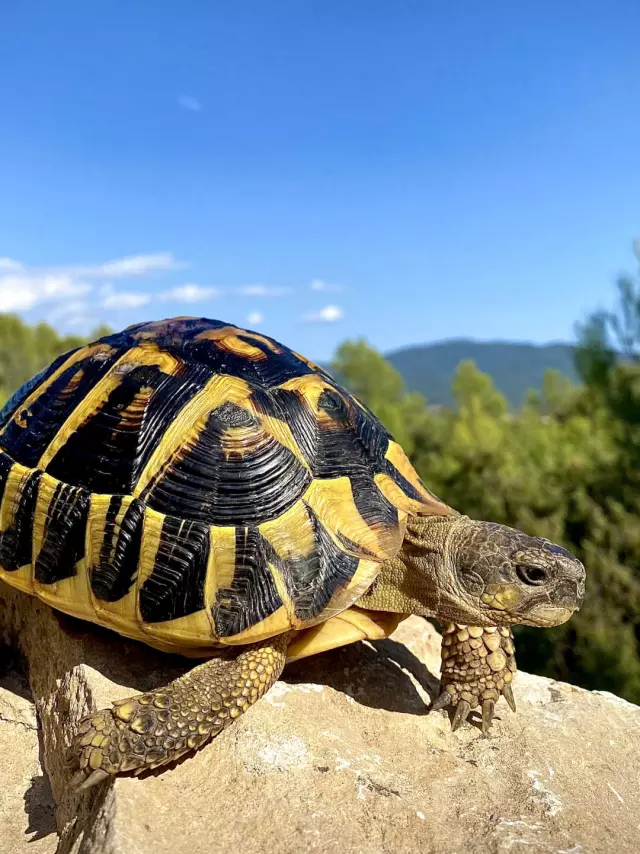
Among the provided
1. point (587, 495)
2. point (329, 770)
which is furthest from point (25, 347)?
point (329, 770)

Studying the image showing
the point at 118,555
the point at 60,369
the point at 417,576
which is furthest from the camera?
the point at 60,369

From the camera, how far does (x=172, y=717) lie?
2.54 m

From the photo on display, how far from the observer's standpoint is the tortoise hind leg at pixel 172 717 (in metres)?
2.45

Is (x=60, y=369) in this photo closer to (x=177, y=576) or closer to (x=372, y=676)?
(x=177, y=576)

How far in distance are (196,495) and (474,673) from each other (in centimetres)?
167

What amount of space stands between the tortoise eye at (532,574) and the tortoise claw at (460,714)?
30.1 inches

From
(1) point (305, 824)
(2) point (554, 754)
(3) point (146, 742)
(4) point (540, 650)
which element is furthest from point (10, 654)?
(4) point (540, 650)

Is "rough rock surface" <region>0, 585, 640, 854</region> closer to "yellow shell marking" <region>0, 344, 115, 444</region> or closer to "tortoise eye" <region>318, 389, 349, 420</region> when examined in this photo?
"yellow shell marking" <region>0, 344, 115, 444</region>

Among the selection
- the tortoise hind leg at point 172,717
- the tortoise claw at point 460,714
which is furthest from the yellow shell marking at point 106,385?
the tortoise claw at point 460,714

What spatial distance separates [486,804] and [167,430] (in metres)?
2.16

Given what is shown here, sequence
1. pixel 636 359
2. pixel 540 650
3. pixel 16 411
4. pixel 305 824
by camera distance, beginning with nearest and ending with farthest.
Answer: pixel 305 824 → pixel 16 411 → pixel 540 650 → pixel 636 359

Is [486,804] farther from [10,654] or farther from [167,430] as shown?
[10,654]

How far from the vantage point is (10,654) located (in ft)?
12.4

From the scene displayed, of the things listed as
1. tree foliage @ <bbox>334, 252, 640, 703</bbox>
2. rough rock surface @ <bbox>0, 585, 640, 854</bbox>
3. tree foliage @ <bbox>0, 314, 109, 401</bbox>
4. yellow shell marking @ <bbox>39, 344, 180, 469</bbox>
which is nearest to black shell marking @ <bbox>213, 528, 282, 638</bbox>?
rough rock surface @ <bbox>0, 585, 640, 854</bbox>
